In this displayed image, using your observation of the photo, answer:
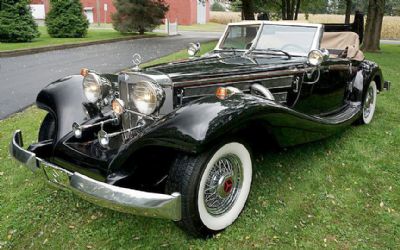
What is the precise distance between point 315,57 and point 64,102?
2560 mm

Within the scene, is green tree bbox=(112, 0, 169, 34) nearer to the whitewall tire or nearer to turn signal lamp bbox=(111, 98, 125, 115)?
turn signal lamp bbox=(111, 98, 125, 115)

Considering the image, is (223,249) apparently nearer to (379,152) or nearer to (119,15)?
(379,152)

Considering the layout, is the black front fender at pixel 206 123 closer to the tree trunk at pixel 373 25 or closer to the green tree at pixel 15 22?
the tree trunk at pixel 373 25

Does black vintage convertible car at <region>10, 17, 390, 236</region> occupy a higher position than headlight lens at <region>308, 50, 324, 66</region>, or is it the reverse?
headlight lens at <region>308, 50, 324, 66</region>

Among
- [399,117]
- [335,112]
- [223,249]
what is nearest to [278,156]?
[335,112]

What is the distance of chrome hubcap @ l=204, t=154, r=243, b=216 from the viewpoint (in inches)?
117

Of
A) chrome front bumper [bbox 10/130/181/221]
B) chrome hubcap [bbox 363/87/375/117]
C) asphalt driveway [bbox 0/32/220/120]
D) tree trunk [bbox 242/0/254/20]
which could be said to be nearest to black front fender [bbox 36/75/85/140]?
chrome front bumper [bbox 10/130/181/221]

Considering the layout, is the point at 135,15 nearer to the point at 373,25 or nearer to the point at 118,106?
the point at 373,25

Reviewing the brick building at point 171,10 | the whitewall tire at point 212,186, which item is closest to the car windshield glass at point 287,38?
the whitewall tire at point 212,186

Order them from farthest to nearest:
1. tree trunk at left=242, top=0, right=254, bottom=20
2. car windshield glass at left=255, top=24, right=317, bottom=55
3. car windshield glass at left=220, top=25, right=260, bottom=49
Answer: tree trunk at left=242, top=0, right=254, bottom=20
car windshield glass at left=220, top=25, right=260, bottom=49
car windshield glass at left=255, top=24, right=317, bottom=55

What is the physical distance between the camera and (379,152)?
4.72 metres

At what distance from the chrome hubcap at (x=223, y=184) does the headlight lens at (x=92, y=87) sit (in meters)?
1.33

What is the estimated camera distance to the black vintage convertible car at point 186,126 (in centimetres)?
269

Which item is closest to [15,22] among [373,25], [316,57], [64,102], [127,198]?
[373,25]
